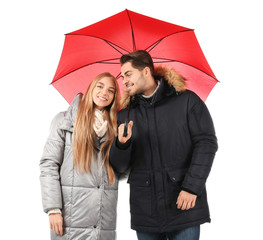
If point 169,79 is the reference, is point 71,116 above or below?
below

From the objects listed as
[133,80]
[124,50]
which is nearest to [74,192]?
[133,80]

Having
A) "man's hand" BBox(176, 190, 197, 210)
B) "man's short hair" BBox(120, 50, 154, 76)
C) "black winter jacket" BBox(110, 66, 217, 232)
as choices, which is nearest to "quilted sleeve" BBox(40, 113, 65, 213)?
"black winter jacket" BBox(110, 66, 217, 232)

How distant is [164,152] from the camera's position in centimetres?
238

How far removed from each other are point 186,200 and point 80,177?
75 centimetres

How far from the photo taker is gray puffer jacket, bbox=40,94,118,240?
2.43 m

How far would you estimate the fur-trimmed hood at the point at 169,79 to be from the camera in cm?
245

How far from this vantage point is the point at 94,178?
2.49 metres

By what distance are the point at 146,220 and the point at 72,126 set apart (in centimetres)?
84

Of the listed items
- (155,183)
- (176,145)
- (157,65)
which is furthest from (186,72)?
(155,183)

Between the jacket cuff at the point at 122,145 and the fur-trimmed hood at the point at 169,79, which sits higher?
the fur-trimmed hood at the point at 169,79

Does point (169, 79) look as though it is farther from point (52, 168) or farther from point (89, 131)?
point (52, 168)

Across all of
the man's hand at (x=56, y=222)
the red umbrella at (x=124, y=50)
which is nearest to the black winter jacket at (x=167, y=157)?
the red umbrella at (x=124, y=50)

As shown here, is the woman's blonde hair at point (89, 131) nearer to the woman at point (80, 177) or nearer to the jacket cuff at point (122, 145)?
the woman at point (80, 177)

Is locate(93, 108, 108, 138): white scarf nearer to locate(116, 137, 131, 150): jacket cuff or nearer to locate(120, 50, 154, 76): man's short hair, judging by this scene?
locate(116, 137, 131, 150): jacket cuff
